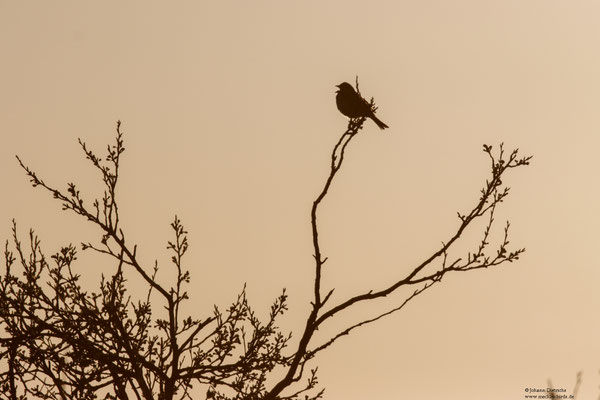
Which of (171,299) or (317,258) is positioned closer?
(317,258)

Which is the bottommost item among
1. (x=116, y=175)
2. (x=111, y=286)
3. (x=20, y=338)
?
(x=20, y=338)

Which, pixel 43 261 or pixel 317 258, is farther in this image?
pixel 43 261

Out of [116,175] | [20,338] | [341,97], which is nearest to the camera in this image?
[20,338]

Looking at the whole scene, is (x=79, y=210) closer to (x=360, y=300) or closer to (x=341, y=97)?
(x=360, y=300)

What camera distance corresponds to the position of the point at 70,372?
10172 mm

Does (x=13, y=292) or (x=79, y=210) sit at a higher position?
(x=79, y=210)

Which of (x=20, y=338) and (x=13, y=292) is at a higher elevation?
(x=13, y=292)

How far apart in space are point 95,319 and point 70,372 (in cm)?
62

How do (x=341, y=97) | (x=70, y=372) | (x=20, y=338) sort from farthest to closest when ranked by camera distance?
(x=341, y=97) → (x=70, y=372) → (x=20, y=338)

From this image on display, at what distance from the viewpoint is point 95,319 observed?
10.5 metres

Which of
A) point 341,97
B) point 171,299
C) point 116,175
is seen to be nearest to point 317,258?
point 171,299

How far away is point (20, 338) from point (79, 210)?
1839 millimetres

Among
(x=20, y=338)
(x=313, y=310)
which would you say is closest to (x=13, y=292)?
(x=20, y=338)

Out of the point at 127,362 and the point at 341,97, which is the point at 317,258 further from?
the point at 341,97
